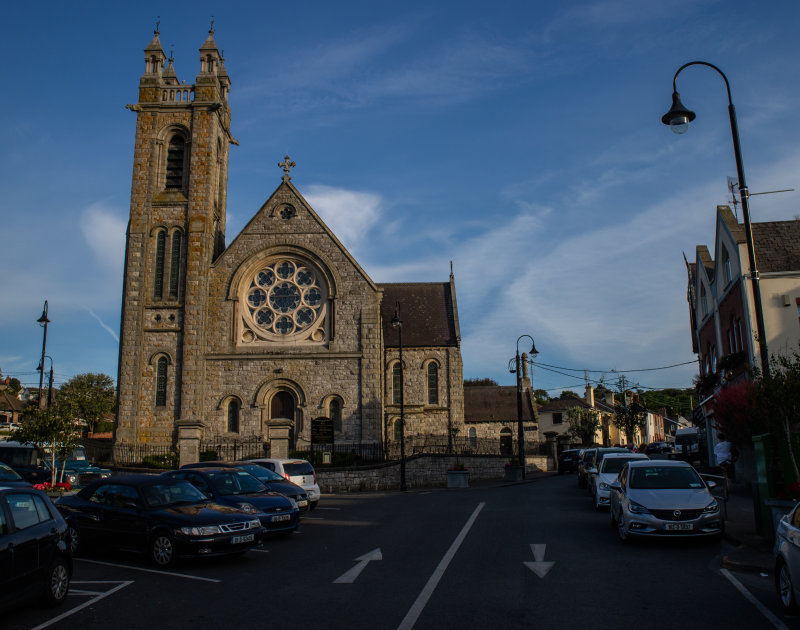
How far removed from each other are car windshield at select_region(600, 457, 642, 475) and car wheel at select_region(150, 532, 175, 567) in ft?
42.1

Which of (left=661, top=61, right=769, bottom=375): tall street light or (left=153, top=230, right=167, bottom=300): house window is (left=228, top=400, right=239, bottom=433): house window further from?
(left=661, top=61, right=769, bottom=375): tall street light

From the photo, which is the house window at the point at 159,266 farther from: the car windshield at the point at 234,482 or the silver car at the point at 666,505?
the silver car at the point at 666,505

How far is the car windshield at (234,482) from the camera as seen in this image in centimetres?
1514

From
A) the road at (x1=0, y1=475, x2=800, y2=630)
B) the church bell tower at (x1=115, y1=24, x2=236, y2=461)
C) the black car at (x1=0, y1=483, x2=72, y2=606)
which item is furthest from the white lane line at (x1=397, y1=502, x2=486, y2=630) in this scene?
the church bell tower at (x1=115, y1=24, x2=236, y2=461)

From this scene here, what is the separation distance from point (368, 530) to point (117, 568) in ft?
19.7

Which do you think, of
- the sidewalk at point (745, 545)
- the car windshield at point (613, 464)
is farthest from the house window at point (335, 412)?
the sidewalk at point (745, 545)

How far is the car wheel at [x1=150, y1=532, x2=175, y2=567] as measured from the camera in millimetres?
11062

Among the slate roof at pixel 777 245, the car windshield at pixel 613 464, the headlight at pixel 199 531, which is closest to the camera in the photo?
the headlight at pixel 199 531

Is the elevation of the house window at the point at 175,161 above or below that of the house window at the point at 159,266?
above

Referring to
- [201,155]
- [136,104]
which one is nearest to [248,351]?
[201,155]

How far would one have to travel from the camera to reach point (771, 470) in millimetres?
12016

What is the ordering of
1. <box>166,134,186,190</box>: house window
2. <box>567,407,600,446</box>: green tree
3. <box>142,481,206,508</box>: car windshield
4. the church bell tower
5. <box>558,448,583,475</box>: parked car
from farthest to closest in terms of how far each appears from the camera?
<box>567,407,600,446</box>: green tree
<box>558,448,583,475</box>: parked car
<box>166,134,186,190</box>: house window
the church bell tower
<box>142,481,206,508</box>: car windshield

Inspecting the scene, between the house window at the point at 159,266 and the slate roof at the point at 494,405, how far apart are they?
29.1 m

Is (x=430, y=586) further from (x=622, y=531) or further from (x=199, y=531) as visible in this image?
(x=622, y=531)
